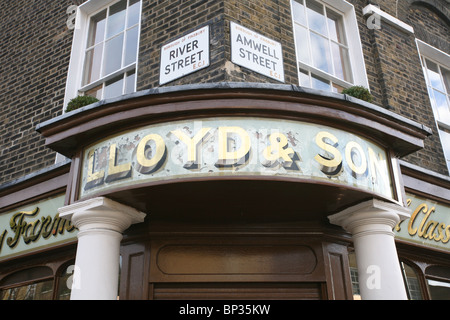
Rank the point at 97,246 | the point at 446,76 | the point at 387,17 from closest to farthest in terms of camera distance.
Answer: the point at 97,246 < the point at 387,17 < the point at 446,76

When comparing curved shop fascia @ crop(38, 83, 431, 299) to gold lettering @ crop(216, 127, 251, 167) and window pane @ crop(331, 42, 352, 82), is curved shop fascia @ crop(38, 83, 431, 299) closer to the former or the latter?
gold lettering @ crop(216, 127, 251, 167)

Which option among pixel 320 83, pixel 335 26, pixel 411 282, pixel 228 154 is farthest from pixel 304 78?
pixel 411 282

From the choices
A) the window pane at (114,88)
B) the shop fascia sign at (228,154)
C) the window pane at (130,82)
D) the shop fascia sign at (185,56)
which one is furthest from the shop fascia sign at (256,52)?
the window pane at (114,88)

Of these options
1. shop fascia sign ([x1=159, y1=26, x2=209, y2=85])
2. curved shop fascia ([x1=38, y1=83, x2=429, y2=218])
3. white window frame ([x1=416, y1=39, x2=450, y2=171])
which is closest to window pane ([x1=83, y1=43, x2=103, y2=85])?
shop fascia sign ([x1=159, y1=26, x2=209, y2=85])

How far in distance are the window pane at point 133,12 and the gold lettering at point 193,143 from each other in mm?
3058

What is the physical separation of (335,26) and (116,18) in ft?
10.7

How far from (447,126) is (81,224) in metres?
6.23

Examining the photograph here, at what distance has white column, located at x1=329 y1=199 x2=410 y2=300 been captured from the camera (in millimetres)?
4711

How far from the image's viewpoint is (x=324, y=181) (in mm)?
4449

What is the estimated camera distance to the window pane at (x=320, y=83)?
661cm

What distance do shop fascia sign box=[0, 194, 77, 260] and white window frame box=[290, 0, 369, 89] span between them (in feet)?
12.3

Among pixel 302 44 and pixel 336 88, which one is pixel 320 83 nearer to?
pixel 336 88

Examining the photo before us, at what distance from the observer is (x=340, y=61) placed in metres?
7.22

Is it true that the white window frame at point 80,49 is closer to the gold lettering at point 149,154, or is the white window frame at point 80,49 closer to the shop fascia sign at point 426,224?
the gold lettering at point 149,154
